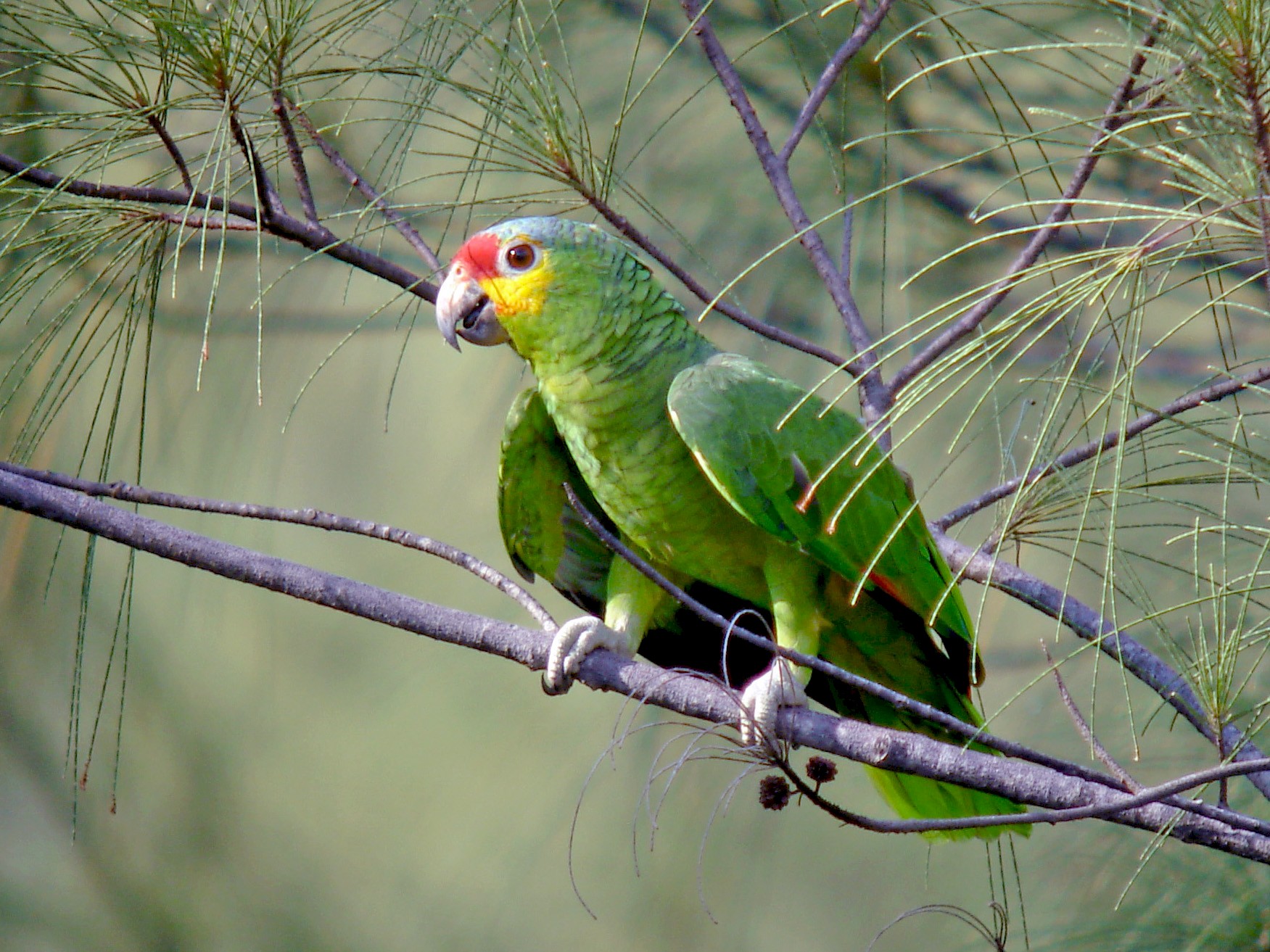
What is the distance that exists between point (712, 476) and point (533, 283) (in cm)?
29

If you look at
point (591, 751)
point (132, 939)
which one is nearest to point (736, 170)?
point (591, 751)

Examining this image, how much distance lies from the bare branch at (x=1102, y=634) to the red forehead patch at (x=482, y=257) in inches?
21.6

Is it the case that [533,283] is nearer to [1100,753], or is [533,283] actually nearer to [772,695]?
[772,695]

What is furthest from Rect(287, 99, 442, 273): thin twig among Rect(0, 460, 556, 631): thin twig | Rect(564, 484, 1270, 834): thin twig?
Rect(564, 484, 1270, 834): thin twig

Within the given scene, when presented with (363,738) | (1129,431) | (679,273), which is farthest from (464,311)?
(363,738)

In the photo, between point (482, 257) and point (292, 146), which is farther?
point (482, 257)

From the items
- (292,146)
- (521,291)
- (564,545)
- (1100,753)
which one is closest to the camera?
(1100,753)

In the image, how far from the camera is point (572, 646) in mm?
1042

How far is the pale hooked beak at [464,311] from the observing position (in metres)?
1.14

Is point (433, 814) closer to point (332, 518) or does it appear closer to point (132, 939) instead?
point (132, 939)

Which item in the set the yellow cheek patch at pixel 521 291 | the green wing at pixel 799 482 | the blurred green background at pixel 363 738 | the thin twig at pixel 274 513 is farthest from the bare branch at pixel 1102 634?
the blurred green background at pixel 363 738

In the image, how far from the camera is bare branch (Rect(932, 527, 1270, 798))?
0.80m

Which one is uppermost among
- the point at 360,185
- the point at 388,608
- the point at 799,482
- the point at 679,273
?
the point at 360,185

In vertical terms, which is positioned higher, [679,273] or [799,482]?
[679,273]
